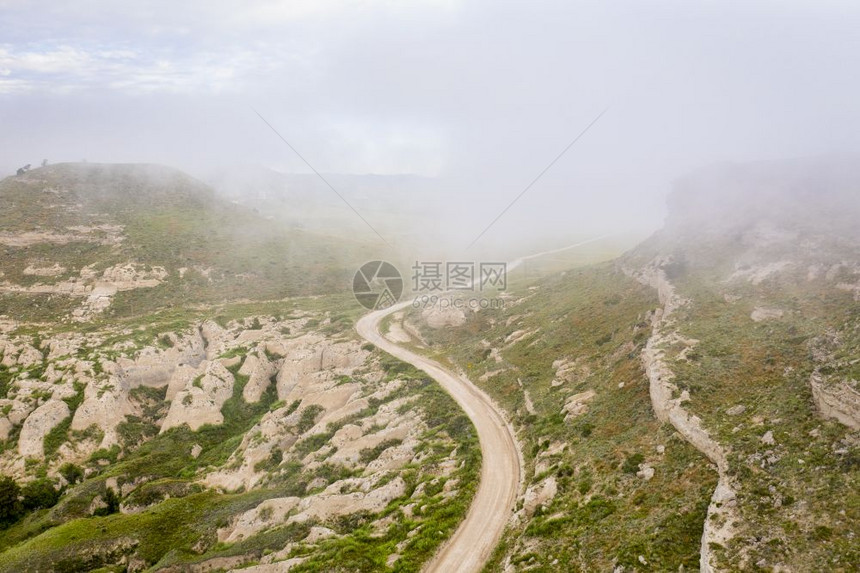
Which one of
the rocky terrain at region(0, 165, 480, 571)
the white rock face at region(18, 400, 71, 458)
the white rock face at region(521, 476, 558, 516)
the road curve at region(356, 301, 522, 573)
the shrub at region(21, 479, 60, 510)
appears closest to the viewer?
the road curve at region(356, 301, 522, 573)

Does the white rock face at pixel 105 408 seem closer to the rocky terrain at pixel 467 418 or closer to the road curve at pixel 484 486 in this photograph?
the rocky terrain at pixel 467 418

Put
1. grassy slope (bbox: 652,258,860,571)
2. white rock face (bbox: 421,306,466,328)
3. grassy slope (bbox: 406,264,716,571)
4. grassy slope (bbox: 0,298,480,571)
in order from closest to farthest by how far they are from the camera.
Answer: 1. grassy slope (bbox: 652,258,860,571)
2. grassy slope (bbox: 406,264,716,571)
3. grassy slope (bbox: 0,298,480,571)
4. white rock face (bbox: 421,306,466,328)

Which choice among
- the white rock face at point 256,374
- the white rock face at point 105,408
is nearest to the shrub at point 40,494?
the white rock face at point 105,408

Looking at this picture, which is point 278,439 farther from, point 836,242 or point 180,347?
point 836,242

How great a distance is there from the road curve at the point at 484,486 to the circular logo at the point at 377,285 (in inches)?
2420

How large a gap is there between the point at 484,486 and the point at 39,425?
225 feet

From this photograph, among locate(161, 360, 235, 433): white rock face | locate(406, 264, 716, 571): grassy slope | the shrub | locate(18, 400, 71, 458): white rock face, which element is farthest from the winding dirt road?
locate(18, 400, 71, 458): white rock face

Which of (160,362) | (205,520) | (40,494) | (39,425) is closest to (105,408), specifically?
(39,425)

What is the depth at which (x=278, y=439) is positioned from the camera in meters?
62.4

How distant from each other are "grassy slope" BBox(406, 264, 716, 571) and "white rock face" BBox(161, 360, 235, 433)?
4096 centimetres

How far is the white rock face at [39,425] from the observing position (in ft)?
214

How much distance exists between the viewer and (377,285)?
152500mm

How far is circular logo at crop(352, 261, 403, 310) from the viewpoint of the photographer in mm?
131875

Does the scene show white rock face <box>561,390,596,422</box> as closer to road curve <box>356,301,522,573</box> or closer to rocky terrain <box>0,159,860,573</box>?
rocky terrain <box>0,159,860,573</box>
